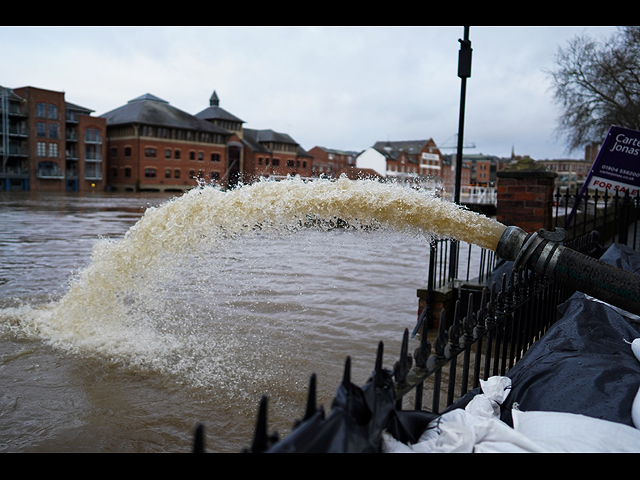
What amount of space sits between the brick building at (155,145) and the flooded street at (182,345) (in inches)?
2165

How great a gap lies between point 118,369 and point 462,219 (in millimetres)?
3653

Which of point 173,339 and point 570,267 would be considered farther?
point 173,339

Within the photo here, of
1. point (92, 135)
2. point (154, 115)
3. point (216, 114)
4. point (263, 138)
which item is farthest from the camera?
point (263, 138)

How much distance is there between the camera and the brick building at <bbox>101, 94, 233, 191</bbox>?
6275cm

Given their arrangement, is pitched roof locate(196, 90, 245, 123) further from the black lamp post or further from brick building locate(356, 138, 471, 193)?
the black lamp post

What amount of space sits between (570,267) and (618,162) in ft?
16.8

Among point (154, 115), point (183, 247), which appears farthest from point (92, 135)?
point (183, 247)

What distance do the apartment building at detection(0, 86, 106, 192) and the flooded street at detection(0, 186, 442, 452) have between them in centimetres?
5277

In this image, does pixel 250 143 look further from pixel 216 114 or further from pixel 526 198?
pixel 526 198

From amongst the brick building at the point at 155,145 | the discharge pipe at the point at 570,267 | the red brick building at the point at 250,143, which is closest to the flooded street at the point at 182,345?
the discharge pipe at the point at 570,267

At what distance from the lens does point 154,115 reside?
64.3 meters

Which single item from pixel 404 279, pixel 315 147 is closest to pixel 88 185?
pixel 315 147

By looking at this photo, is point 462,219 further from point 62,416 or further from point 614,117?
point 614,117

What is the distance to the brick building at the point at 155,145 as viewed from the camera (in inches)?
2470
